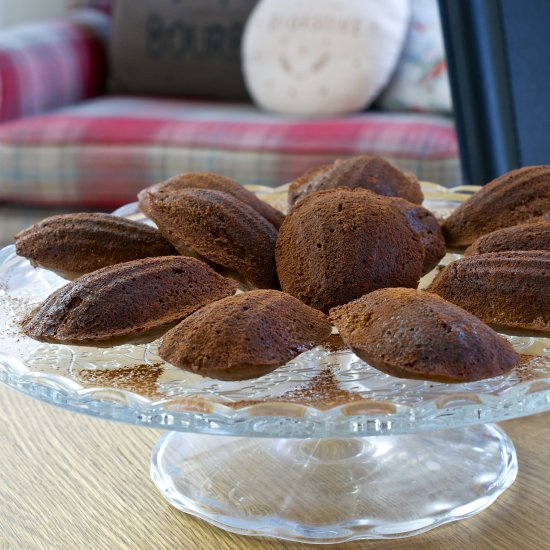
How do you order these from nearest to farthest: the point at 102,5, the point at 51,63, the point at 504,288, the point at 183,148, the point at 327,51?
the point at 504,288 → the point at 183,148 → the point at 327,51 → the point at 51,63 → the point at 102,5

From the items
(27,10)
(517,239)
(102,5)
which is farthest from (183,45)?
(517,239)

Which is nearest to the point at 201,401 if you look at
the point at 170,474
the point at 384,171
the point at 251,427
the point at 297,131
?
the point at 251,427

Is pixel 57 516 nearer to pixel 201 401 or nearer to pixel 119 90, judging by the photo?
pixel 201 401

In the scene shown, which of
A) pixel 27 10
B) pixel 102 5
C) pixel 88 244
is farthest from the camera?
pixel 27 10

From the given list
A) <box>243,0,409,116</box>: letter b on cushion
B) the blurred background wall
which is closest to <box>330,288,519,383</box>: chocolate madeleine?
<box>243,0,409,116</box>: letter b on cushion

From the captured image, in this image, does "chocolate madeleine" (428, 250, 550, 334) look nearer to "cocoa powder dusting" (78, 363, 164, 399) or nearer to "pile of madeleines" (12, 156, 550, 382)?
"pile of madeleines" (12, 156, 550, 382)

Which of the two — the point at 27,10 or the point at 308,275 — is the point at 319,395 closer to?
the point at 308,275

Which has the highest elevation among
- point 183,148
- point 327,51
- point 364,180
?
point 364,180
